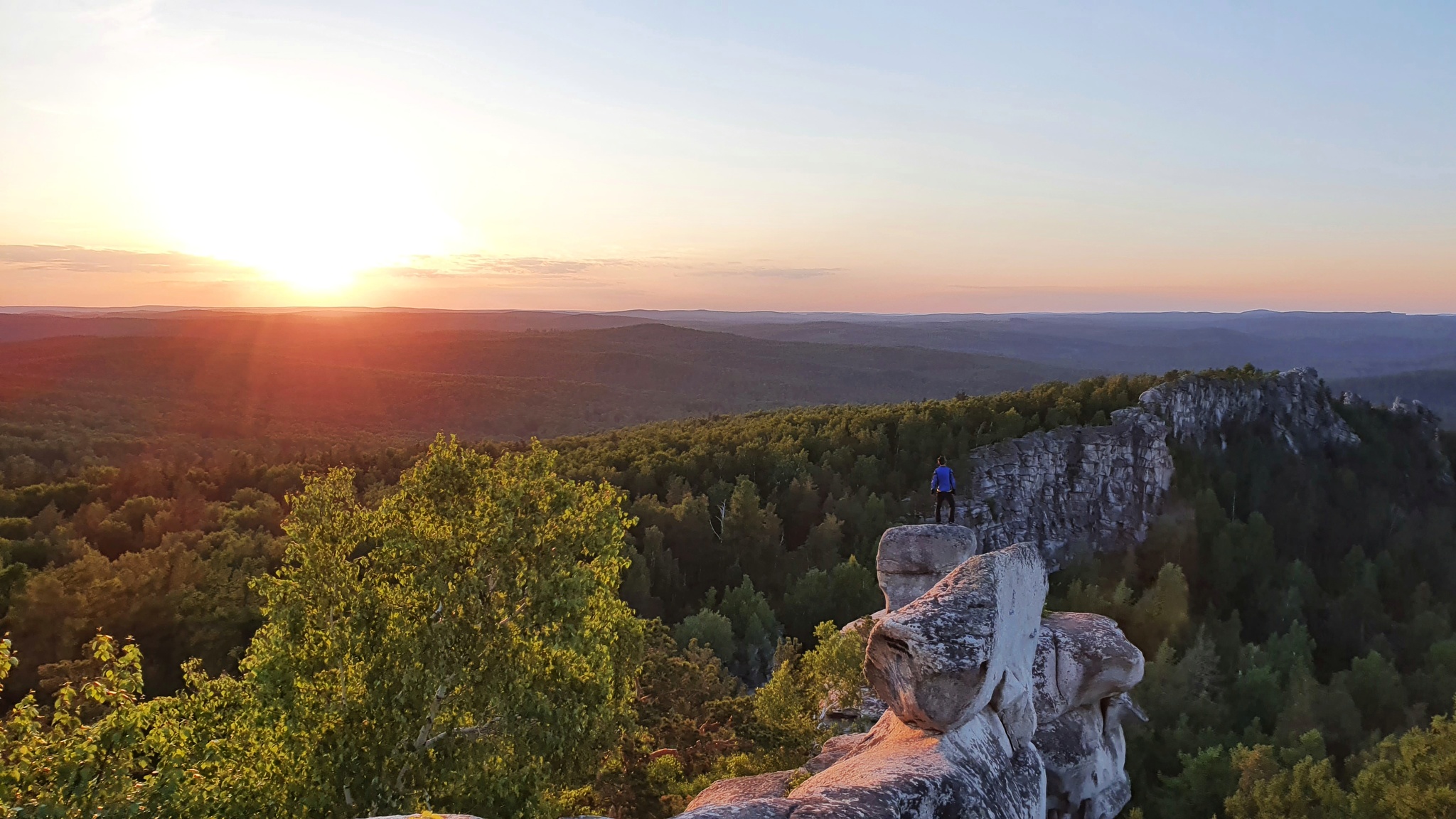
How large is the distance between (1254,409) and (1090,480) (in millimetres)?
23610

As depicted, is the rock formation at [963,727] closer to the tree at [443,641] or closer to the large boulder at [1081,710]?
the large boulder at [1081,710]

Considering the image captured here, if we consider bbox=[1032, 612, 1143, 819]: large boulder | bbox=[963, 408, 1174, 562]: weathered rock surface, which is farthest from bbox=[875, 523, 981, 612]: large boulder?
bbox=[963, 408, 1174, 562]: weathered rock surface

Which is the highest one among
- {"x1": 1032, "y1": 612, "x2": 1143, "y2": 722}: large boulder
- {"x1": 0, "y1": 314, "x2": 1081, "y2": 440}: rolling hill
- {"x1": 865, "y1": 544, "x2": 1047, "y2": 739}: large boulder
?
{"x1": 865, "y1": 544, "x2": 1047, "y2": 739}: large boulder

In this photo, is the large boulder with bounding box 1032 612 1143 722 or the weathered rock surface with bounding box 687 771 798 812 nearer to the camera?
the weathered rock surface with bounding box 687 771 798 812

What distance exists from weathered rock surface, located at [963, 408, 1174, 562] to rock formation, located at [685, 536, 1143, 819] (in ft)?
177

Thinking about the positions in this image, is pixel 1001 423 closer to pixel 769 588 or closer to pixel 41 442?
pixel 769 588

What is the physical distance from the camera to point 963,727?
10852 mm

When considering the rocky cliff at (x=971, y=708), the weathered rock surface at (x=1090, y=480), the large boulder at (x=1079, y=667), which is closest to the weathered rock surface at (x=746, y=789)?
the rocky cliff at (x=971, y=708)

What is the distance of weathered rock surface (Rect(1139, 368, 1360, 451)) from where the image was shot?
74688 mm

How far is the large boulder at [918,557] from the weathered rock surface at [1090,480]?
47.9 meters

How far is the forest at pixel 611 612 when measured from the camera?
12445mm

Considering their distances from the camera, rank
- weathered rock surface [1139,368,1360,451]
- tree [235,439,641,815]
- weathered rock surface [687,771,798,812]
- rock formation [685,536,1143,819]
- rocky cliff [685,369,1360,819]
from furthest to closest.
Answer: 1. weathered rock surface [1139,368,1360,451]
2. weathered rock surface [687,771,798,812]
3. tree [235,439,641,815]
4. rocky cliff [685,369,1360,819]
5. rock formation [685,536,1143,819]

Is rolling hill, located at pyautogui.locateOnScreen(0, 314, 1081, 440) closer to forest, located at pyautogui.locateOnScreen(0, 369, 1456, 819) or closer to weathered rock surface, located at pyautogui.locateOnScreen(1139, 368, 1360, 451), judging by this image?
forest, located at pyautogui.locateOnScreen(0, 369, 1456, 819)

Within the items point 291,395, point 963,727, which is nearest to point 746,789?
point 963,727
